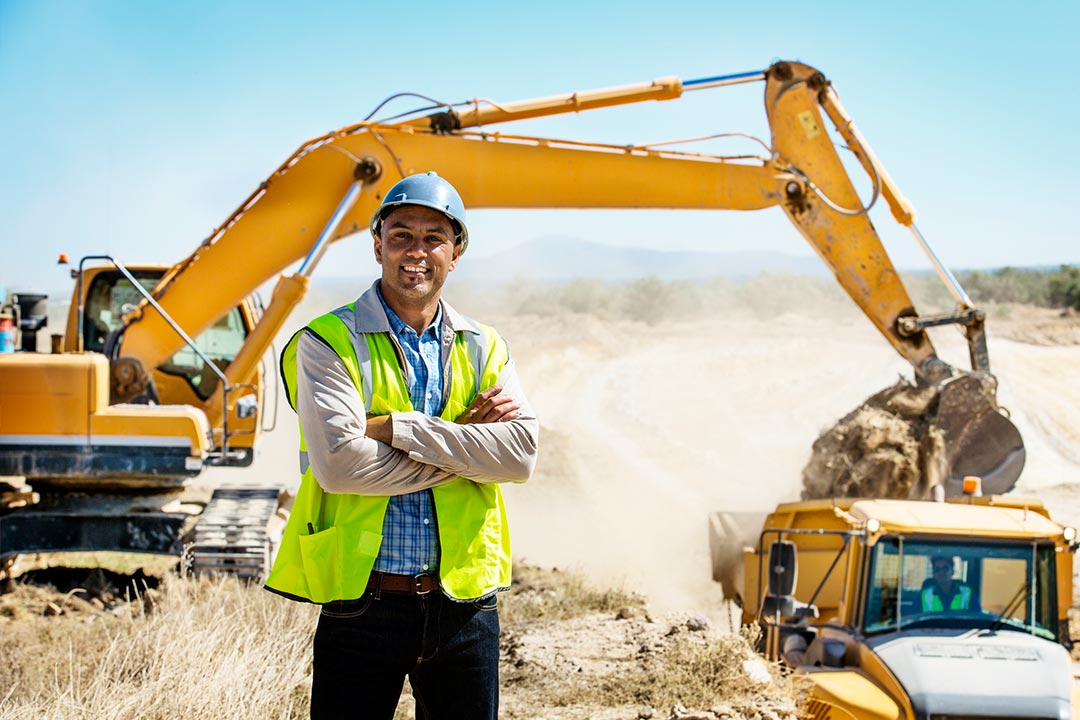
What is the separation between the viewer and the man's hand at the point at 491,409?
136 inches

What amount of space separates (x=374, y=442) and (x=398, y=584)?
0.39 metres

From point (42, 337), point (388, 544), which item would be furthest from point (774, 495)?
point (388, 544)

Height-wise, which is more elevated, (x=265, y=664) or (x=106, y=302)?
(x=106, y=302)

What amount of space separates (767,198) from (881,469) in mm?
2628

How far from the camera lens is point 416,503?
3301 mm

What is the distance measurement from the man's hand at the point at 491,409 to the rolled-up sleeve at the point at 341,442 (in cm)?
21

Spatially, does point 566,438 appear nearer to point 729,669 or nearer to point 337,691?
point 729,669

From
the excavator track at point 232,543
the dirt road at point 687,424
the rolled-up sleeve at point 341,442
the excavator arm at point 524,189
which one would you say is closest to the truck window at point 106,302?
the excavator arm at point 524,189

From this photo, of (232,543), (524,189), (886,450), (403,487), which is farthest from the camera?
(886,450)

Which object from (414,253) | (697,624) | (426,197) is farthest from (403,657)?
(697,624)

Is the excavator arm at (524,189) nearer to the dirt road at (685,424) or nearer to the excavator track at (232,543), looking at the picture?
the excavator track at (232,543)

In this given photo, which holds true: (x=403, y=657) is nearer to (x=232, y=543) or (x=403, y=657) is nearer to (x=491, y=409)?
(x=491, y=409)

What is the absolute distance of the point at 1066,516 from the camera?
17.2 metres

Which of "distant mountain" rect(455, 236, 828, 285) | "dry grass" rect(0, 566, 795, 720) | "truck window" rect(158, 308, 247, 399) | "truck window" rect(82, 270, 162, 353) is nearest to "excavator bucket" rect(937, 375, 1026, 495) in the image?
"dry grass" rect(0, 566, 795, 720)
